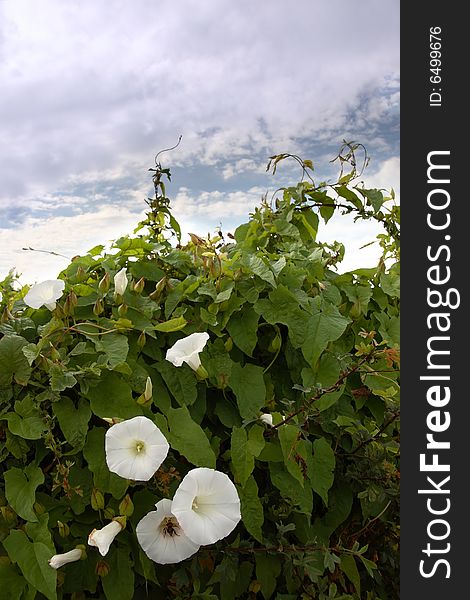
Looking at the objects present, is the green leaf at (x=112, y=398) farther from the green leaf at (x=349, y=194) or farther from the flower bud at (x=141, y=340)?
the green leaf at (x=349, y=194)

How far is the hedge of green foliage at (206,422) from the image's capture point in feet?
4.65

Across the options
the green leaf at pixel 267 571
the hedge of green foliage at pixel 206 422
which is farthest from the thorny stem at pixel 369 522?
the green leaf at pixel 267 571


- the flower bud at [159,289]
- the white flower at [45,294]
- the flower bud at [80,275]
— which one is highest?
the flower bud at [80,275]

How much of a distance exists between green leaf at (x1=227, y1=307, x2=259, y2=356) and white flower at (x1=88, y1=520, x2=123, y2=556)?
1.65 ft

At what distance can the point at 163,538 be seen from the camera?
1.34m

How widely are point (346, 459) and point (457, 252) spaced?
62 cm

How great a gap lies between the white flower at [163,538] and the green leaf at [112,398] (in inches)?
8.1

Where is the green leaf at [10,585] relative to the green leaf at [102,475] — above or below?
below

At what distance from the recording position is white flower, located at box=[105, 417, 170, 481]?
4.22 feet

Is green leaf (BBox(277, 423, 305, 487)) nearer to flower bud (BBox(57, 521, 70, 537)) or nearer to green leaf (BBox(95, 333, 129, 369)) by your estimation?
green leaf (BBox(95, 333, 129, 369))

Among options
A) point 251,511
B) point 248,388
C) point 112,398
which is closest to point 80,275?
point 112,398

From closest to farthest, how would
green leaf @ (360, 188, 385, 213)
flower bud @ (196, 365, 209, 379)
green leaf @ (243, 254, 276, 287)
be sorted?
flower bud @ (196, 365, 209, 379) → green leaf @ (243, 254, 276, 287) → green leaf @ (360, 188, 385, 213)

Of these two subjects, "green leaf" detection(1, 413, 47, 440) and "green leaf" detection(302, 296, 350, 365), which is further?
"green leaf" detection(302, 296, 350, 365)

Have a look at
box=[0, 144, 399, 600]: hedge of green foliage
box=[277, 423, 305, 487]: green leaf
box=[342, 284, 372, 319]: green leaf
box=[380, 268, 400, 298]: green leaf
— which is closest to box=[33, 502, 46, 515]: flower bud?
box=[0, 144, 399, 600]: hedge of green foliage
